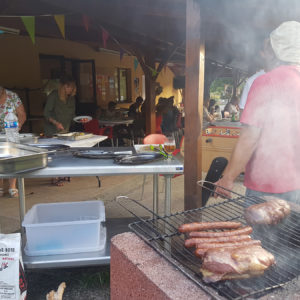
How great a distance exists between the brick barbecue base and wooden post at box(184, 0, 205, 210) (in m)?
1.72

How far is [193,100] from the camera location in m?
3.24

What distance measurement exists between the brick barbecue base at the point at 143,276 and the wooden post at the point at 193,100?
5.65ft

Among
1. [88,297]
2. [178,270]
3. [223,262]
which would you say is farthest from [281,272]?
[88,297]

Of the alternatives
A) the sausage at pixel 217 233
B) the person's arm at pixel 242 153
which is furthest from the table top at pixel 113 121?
the sausage at pixel 217 233

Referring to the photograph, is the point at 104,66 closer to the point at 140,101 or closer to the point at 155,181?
the point at 140,101

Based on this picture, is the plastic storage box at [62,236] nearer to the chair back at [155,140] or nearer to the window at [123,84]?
the chair back at [155,140]

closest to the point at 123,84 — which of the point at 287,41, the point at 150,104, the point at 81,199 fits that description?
the point at 150,104

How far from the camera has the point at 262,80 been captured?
219 centimetres

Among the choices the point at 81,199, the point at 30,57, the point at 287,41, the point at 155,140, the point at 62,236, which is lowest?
the point at 81,199

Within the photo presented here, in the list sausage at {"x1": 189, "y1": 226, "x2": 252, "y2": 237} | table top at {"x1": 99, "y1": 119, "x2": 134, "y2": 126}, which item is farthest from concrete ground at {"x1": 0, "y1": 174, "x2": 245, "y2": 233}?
sausage at {"x1": 189, "y1": 226, "x2": 252, "y2": 237}

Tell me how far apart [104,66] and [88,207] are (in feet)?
30.3

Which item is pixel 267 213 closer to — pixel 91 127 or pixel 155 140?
pixel 155 140

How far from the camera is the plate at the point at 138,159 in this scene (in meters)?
2.72

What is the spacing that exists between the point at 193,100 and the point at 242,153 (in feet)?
3.71
